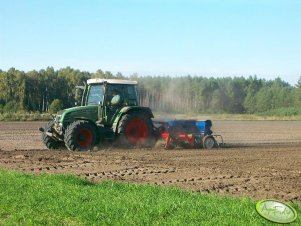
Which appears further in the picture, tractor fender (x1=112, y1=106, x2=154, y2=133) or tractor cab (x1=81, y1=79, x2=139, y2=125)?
tractor cab (x1=81, y1=79, x2=139, y2=125)

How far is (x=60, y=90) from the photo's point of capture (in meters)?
69.2

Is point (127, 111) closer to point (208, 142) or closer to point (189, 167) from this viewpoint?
point (208, 142)

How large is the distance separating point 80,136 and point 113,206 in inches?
422

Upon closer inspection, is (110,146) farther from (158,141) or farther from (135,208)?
A: (135,208)

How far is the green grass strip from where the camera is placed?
23.2 feet

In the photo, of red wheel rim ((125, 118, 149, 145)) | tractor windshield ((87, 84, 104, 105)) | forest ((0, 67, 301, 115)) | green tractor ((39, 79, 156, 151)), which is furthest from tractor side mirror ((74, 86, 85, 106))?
forest ((0, 67, 301, 115))

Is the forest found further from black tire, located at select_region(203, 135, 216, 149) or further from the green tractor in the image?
the green tractor

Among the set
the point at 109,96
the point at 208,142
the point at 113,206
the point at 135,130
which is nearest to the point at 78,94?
the point at 109,96

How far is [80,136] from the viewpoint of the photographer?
18.4m

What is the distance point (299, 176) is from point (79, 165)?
586 centimetres

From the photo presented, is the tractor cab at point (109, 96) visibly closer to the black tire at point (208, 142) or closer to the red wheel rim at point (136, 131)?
the red wheel rim at point (136, 131)

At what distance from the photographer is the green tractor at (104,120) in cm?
1847

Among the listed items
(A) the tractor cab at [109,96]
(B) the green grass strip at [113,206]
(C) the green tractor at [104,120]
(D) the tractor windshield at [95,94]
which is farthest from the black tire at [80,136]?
(B) the green grass strip at [113,206]

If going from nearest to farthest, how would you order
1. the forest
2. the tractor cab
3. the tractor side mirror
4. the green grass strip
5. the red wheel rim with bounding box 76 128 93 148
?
the green grass strip
the red wheel rim with bounding box 76 128 93 148
the tractor cab
the tractor side mirror
the forest
